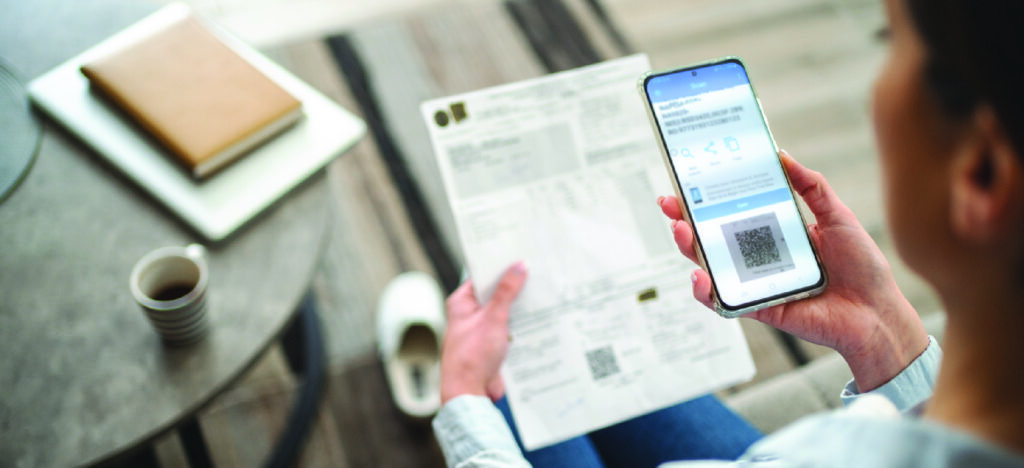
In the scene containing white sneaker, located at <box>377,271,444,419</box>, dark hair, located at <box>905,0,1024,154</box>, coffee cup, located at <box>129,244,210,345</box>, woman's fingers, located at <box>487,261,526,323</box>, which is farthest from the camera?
white sneaker, located at <box>377,271,444,419</box>

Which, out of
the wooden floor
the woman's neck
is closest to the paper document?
the woman's neck

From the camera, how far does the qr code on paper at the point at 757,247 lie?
2.18 ft

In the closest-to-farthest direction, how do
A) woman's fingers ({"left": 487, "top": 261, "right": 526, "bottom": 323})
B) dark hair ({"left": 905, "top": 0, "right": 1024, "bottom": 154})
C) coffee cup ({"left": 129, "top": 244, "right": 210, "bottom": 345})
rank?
dark hair ({"left": 905, "top": 0, "right": 1024, "bottom": 154}), coffee cup ({"left": 129, "top": 244, "right": 210, "bottom": 345}), woman's fingers ({"left": 487, "top": 261, "right": 526, "bottom": 323})

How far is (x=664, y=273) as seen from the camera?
782 mm

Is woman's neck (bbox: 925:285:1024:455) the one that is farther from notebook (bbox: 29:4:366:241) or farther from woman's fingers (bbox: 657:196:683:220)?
notebook (bbox: 29:4:366:241)

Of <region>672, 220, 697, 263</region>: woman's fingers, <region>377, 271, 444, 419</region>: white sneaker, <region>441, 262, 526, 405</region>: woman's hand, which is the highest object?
<region>672, 220, 697, 263</region>: woman's fingers

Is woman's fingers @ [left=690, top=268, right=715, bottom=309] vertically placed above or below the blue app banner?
below

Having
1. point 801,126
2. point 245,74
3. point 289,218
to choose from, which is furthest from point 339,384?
point 801,126

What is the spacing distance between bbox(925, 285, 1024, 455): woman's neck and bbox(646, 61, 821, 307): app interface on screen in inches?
9.8

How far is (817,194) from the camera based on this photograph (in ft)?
2.23

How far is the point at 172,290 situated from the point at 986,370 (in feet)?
2.20

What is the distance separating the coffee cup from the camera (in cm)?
61

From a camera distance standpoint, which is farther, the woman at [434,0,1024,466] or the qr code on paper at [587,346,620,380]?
the qr code on paper at [587,346,620,380]

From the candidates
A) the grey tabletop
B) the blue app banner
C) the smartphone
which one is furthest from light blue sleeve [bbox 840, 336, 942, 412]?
the grey tabletop
